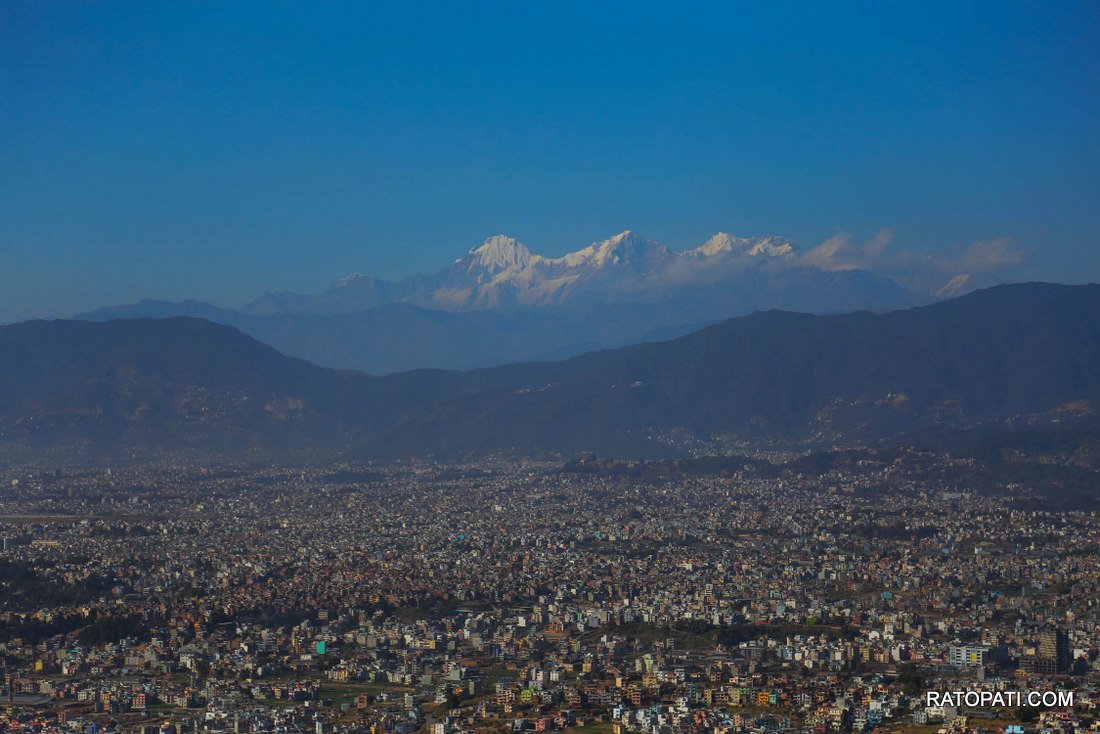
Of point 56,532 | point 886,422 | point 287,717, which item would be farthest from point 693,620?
point 886,422

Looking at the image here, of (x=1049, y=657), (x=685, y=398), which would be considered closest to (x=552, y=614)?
(x=1049, y=657)

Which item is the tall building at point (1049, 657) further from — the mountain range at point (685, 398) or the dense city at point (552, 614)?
the mountain range at point (685, 398)

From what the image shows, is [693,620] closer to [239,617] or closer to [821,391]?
[239,617]

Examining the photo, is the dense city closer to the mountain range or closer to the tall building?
the tall building

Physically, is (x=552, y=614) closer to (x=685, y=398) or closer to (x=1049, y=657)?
(x=1049, y=657)

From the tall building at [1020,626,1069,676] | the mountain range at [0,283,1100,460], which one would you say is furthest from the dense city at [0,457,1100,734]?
the mountain range at [0,283,1100,460]

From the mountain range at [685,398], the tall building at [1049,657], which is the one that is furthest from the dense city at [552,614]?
the mountain range at [685,398]
